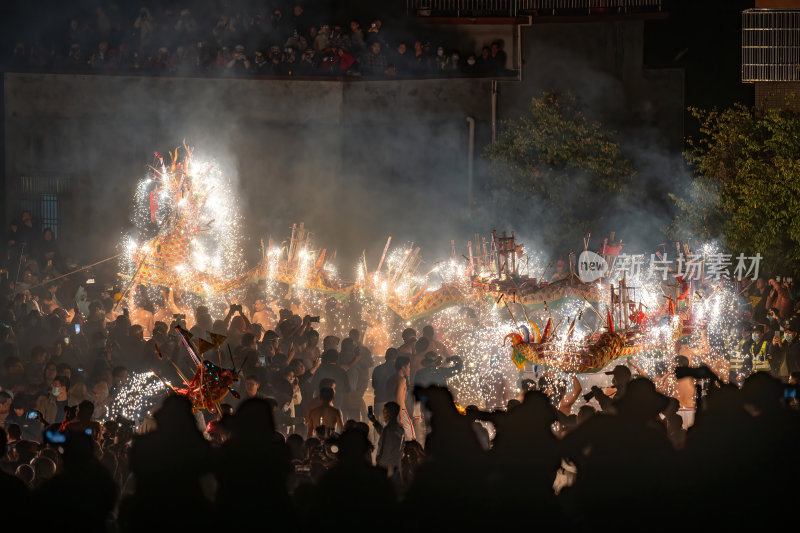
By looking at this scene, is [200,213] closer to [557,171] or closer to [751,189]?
[557,171]

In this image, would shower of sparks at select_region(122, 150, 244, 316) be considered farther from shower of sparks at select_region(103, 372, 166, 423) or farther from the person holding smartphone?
the person holding smartphone

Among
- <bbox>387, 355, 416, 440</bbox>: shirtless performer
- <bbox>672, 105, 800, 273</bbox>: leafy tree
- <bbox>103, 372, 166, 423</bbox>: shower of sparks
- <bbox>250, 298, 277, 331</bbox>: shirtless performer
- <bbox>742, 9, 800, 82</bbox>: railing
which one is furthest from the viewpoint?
<bbox>742, 9, 800, 82</bbox>: railing

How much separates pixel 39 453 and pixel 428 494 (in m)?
2.56

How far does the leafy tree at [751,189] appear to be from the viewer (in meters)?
15.7

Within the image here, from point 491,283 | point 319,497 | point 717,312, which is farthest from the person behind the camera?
point 717,312

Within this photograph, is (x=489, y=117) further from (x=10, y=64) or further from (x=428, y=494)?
(x=428, y=494)

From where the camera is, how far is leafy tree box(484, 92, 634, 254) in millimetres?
17516

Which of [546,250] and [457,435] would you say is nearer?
[457,435]

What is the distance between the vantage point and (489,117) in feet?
62.5

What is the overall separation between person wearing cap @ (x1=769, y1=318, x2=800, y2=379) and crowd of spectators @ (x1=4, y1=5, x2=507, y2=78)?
26.7 ft

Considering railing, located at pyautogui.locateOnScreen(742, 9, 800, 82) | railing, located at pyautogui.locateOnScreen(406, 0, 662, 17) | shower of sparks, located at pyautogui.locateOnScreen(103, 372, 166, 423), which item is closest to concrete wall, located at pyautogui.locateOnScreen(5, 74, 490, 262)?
railing, located at pyautogui.locateOnScreen(406, 0, 662, 17)

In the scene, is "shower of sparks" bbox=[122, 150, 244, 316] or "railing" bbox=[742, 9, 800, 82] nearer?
"shower of sparks" bbox=[122, 150, 244, 316]

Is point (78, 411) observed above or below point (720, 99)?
below

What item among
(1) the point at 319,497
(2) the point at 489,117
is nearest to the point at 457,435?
(1) the point at 319,497
